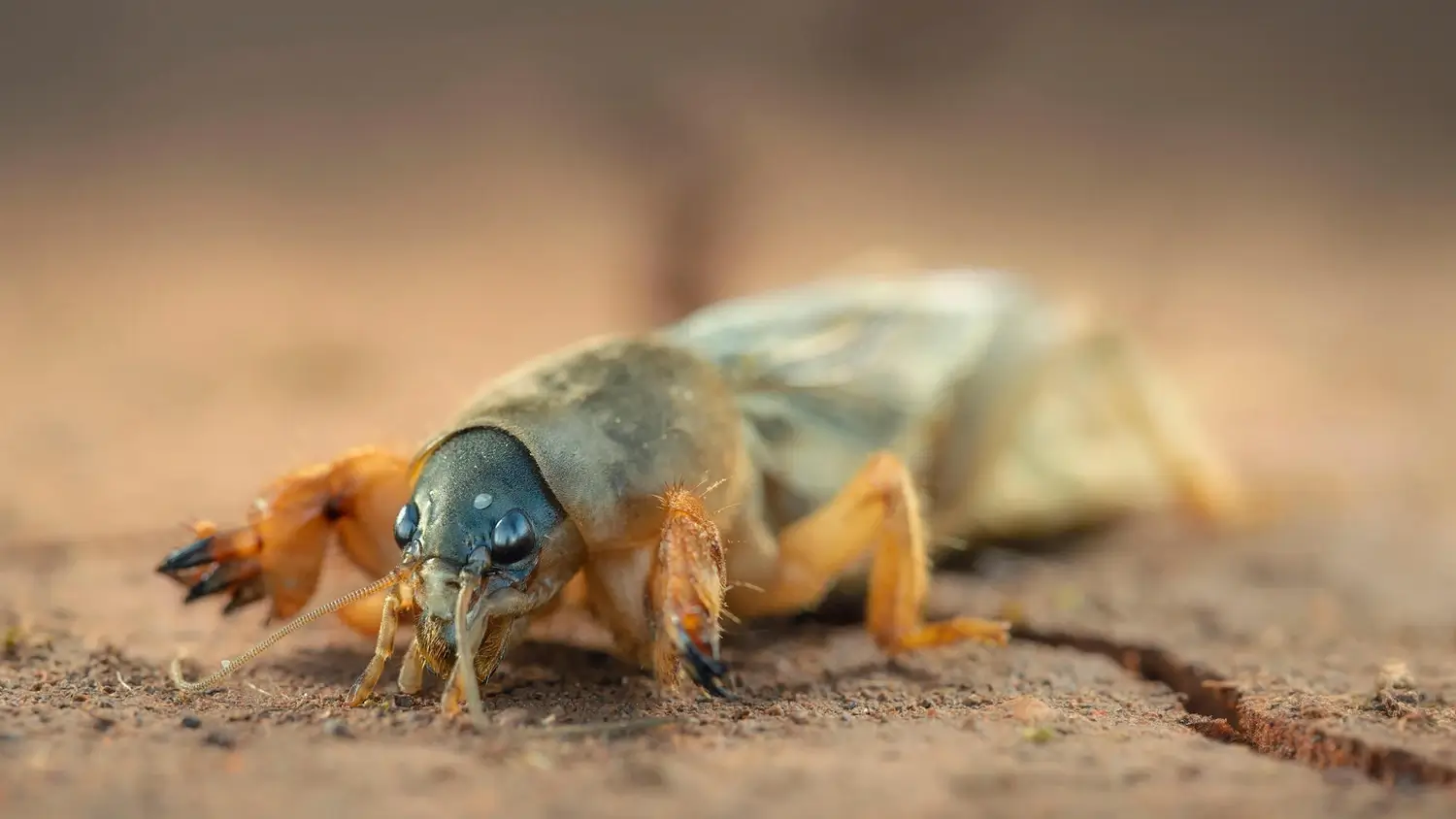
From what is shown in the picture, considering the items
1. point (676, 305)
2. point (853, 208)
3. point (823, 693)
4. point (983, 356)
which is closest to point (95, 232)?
point (676, 305)

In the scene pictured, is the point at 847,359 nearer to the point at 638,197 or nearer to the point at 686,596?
the point at 686,596

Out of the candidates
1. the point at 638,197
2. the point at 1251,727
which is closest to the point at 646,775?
the point at 1251,727

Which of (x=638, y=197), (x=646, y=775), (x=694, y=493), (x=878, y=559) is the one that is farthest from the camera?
(x=638, y=197)

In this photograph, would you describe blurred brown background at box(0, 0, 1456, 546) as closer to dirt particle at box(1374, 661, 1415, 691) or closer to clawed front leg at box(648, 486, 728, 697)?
clawed front leg at box(648, 486, 728, 697)

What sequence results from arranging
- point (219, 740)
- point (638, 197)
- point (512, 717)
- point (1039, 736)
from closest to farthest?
point (219, 740) → point (1039, 736) → point (512, 717) → point (638, 197)

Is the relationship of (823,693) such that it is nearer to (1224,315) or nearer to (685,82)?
(1224,315)
